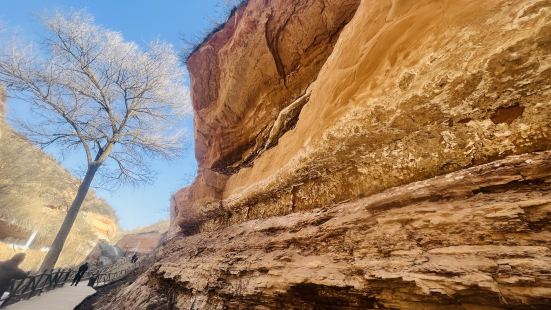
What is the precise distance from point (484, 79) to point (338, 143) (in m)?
1.44

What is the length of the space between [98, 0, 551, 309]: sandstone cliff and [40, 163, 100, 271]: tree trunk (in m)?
9.75

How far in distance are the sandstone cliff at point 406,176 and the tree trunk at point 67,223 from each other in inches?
384

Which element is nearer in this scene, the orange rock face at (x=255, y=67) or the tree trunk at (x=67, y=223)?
the orange rock face at (x=255, y=67)

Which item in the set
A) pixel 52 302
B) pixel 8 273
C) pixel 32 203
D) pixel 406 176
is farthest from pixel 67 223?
pixel 32 203

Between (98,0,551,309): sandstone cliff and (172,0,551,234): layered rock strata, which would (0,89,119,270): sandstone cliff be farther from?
(98,0,551,309): sandstone cliff

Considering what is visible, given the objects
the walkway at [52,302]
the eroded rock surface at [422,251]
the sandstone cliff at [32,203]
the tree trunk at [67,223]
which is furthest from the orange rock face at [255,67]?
the sandstone cliff at [32,203]

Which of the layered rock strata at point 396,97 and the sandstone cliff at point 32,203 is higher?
the sandstone cliff at point 32,203

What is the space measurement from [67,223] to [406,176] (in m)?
14.4

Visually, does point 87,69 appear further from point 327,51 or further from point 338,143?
point 338,143

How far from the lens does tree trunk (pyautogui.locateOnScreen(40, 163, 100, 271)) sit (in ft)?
36.3

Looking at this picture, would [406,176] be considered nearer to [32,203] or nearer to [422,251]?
[422,251]

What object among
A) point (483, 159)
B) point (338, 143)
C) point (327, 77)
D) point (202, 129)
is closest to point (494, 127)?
point (483, 159)

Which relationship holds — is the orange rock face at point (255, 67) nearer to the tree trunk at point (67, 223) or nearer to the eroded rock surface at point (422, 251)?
the eroded rock surface at point (422, 251)

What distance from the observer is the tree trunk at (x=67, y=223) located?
36.3 feet
